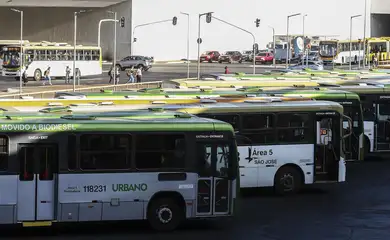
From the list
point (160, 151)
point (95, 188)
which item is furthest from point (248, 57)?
point (95, 188)

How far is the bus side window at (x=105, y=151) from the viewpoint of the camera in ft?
52.2

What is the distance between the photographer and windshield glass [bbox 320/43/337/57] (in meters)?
89.5

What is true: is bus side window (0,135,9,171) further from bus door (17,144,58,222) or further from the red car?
the red car

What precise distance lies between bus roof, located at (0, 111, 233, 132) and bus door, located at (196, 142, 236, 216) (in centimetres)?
46

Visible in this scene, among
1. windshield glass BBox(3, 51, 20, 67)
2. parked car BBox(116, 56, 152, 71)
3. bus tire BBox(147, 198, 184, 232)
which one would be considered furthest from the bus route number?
parked car BBox(116, 56, 152, 71)

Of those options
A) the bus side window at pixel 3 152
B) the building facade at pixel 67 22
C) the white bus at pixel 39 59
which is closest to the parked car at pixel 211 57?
the building facade at pixel 67 22

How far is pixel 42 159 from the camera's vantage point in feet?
51.5

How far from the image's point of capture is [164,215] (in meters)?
16.5

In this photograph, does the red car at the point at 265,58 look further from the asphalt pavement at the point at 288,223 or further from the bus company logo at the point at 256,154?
the bus company logo at the point at 256,154

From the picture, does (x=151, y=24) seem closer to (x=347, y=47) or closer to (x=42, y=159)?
(x=347, y=47)

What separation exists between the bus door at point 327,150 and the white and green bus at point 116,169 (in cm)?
530

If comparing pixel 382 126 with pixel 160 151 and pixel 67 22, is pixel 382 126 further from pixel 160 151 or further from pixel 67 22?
pixel 67 22

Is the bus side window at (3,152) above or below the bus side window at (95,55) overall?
below

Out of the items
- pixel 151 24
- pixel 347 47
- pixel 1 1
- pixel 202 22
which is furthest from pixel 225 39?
pixel 1 1
